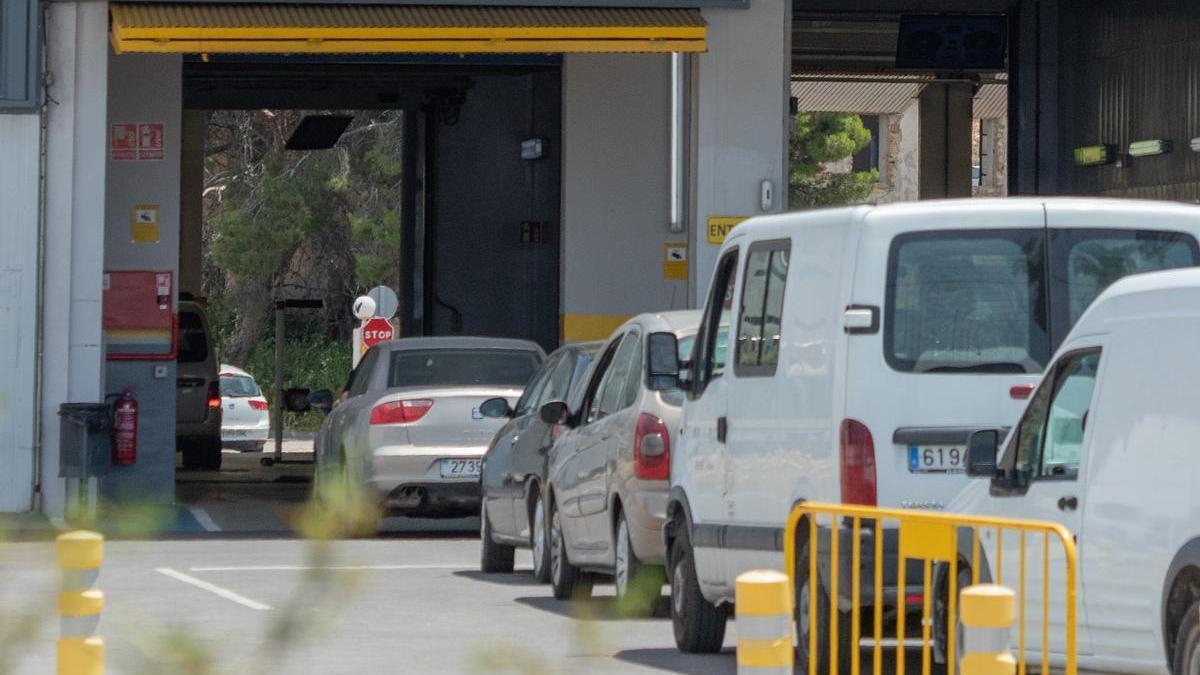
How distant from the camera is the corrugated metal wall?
79.4 ft

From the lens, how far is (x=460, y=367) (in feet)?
61.5

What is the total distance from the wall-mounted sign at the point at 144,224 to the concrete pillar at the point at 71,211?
2339 mm

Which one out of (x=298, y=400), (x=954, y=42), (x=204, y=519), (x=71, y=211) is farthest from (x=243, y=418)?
(x=71, y=211)

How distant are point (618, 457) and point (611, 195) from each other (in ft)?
40.2

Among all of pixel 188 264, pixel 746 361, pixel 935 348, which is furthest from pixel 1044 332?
pixel 188 264

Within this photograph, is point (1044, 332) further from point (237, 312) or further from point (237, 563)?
point (237, 312)

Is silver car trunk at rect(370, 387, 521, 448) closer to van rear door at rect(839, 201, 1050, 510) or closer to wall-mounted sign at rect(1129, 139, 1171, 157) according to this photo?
van rear door at rect(839, 201, 1050, 510)

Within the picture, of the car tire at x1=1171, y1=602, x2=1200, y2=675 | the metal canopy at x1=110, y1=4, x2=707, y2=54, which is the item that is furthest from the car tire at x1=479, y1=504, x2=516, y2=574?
the car tire at x1=1171, y1=602, x2=1200, y2=675

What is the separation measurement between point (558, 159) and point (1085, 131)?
6007 mm

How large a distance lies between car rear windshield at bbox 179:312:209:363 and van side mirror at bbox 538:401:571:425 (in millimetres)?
15572

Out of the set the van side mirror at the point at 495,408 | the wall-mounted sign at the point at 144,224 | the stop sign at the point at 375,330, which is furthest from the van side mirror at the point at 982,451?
the stop sign at the point at 375,330

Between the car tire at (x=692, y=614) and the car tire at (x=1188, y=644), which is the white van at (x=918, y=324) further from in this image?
the car tire at (x=1188, y=644)

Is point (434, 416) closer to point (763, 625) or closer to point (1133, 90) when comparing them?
point (1133, 90)

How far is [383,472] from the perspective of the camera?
1772cm
